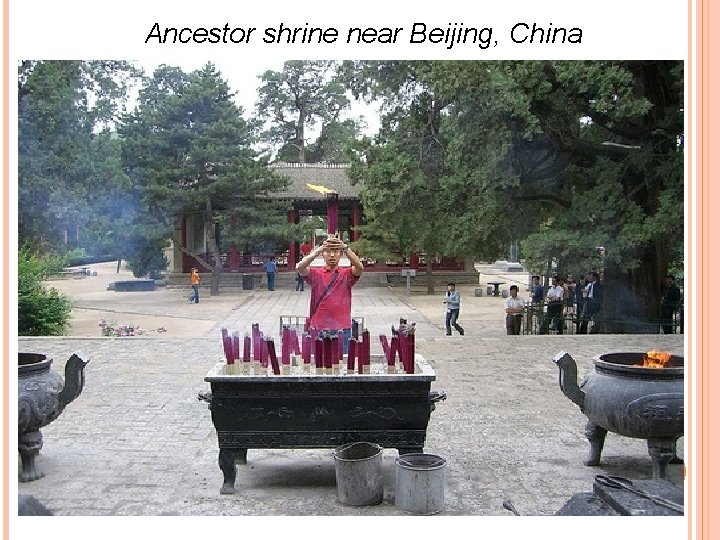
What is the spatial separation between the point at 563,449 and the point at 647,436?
3.63 feet

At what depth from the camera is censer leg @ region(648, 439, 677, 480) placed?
18.3 feet

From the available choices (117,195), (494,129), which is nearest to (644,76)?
(494,129)

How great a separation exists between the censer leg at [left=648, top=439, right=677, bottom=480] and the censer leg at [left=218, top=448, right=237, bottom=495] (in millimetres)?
3060

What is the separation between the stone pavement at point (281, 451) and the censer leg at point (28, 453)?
0.10 meters

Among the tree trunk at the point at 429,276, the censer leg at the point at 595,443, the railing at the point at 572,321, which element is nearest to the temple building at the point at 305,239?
the tree trunk at the point at 429,276

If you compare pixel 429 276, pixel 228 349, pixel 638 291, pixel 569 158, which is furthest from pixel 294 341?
pixel 429 276

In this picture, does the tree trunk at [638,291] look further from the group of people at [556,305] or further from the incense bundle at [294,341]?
the incense bundle at [294,341]

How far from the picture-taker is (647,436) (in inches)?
219

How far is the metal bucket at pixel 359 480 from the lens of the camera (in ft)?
16.7

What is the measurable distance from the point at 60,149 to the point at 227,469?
16.1 meters

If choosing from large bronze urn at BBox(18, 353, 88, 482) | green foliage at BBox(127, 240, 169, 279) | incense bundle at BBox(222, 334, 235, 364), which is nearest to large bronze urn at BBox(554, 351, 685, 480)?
incense bundle at BBox(222, 334, 235, 364)

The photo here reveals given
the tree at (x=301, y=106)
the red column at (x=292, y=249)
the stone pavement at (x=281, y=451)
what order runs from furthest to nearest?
the tree at (x=301, y=106), the red column at (x=292, y=249), the stone pavement at (x=281, y=451)

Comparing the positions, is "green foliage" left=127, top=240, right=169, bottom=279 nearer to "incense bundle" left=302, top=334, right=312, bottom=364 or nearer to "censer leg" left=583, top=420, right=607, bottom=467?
"incense bundle" left=302, top=334, right=312, bottom=364
